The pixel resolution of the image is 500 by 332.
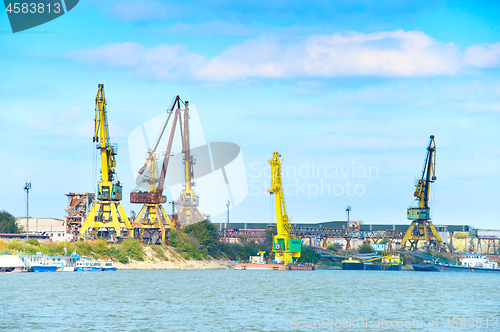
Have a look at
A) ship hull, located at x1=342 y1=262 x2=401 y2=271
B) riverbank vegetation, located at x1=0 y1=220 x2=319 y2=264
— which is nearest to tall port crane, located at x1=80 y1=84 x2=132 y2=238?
riverbank vegetation, located at x1=0 y1=220 x2=319 y2=264

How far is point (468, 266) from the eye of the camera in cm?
13538

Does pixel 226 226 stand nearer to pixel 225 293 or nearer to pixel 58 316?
pixel 225 293

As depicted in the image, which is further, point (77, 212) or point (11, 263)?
point (77, 212)

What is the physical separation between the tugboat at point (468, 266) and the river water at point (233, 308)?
208 ft

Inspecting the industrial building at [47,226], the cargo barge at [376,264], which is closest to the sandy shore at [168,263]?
the cargo barge at [376,264]

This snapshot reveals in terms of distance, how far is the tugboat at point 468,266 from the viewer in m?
132

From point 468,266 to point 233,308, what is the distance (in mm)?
97658

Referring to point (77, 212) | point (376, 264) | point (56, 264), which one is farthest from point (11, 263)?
point (376, 264)

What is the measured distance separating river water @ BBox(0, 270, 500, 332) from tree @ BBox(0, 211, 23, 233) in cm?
5842

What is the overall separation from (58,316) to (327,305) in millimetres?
21468

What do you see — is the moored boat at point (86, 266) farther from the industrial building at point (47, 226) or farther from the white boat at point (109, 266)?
the industrial building at point (47, 226)

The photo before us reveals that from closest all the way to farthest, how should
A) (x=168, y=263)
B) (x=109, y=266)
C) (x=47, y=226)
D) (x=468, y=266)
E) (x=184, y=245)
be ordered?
(x=109, y=266) < (x=168, y=263) < (x=184, y=245) < (x=468, y=266) < (x=47, y=226)

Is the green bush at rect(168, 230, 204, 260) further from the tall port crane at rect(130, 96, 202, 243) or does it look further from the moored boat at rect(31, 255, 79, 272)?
the moored boat at rect(31, 255, 79, 272)

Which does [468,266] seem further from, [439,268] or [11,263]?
[11,263]
